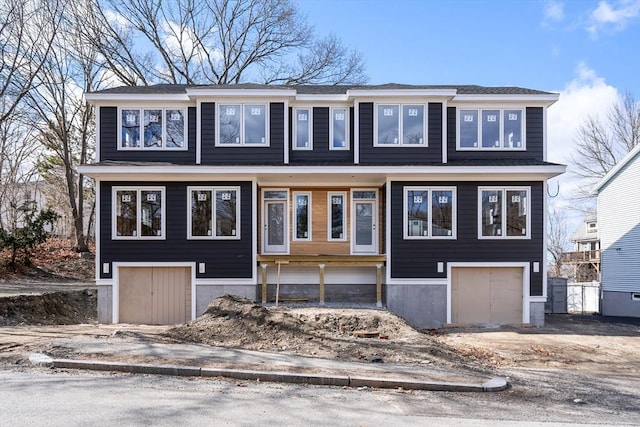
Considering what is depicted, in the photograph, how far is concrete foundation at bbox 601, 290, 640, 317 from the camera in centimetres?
2175

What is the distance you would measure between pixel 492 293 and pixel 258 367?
10.2 metres

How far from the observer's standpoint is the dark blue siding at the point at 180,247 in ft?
50.8

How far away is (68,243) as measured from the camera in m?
32.2

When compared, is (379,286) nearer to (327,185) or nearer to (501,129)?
(327,185)

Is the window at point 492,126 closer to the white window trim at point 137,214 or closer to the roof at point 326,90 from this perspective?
the roof at point 326,90

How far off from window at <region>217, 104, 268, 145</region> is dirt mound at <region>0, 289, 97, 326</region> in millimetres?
8099

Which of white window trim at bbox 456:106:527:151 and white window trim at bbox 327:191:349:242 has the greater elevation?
white window trim at bbox 456:106:527:151

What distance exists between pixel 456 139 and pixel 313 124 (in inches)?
195

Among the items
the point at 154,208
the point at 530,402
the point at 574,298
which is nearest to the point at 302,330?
the point at 530,402

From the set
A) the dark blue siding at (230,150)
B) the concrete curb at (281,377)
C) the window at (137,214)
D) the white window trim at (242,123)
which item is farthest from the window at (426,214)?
the window at (137,214)

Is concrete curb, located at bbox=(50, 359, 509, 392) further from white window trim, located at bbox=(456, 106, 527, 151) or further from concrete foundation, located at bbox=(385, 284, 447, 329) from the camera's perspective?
white window trim, located at bbox=(456, 106, 527, 151)

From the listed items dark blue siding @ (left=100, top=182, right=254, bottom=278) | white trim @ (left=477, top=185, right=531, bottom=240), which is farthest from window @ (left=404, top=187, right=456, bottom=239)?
dark blue siding @ (left=100, top=182, right=254, bottom=278)

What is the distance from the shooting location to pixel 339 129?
1678 centimetres

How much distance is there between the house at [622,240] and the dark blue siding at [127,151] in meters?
19.4
